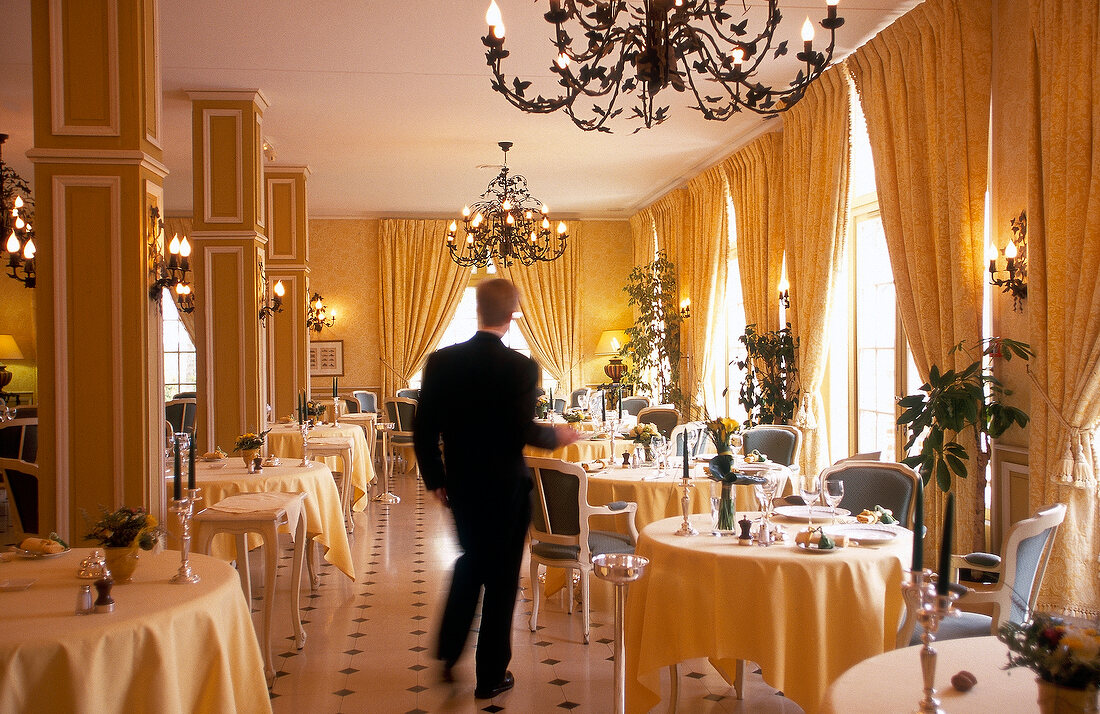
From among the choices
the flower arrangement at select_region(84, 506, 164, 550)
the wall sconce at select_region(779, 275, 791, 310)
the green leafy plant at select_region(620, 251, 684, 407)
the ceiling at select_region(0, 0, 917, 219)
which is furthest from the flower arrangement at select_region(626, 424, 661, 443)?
the green leafy plant at select_region(620, 251, 684, 407)

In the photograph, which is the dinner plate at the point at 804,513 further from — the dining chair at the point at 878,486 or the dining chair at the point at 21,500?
the dining chair at the point at 21,500

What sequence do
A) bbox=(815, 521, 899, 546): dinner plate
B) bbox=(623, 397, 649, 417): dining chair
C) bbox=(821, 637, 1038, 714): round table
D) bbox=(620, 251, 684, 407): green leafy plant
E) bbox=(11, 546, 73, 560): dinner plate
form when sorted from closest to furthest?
bbox=(821, 637, 1038, 714): round table, bbox=(11, 546, 73, 560): dinner plate, bbox=(815, 521, 899, 546): dinner plate, bbox=(623, 397, 649, 417): dining chair, bbox=(620, 251, 684, 407): green leafy plant

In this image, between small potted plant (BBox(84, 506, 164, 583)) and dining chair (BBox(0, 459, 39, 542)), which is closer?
small potted plant (BBox(84, 506, 164, 583))

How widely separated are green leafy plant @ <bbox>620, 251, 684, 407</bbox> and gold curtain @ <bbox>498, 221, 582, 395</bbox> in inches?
68.6

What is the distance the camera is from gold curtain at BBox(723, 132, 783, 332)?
29.3 feet

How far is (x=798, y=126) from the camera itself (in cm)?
808

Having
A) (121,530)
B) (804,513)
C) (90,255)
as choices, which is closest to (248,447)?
(90,255)

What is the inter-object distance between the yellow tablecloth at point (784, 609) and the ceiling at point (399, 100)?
4.04 meters

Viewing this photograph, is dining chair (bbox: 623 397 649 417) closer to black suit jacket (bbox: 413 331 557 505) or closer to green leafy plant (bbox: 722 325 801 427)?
green leafy plant (bbox: 722 325 801 427)

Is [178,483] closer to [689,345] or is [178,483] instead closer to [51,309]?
[51,309]

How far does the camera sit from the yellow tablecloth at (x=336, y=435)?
8352mm

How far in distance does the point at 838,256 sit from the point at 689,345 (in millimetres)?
4671

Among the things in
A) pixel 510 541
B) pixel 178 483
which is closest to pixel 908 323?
pixel 510 541

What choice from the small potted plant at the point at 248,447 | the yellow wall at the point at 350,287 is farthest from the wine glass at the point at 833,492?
the yellow wall at the point at 350,287
